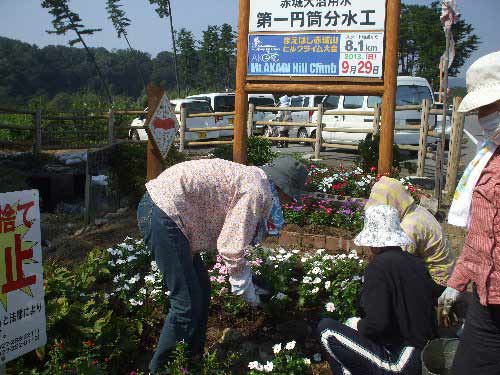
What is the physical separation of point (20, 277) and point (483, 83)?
203cm

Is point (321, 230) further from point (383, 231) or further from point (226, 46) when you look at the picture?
point (226, 46)

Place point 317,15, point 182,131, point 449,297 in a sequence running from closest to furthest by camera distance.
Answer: point 449,297 < point 317,15 < point 182,131

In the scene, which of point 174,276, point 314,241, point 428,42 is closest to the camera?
point 174,276

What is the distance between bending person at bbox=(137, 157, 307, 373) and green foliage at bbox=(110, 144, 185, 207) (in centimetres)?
487

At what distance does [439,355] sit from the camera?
2762mm

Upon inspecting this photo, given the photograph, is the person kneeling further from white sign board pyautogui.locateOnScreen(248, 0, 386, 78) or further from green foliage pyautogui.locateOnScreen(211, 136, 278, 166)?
green foliage pyautogui.locateOnScreen(211, 136, 278, 166)

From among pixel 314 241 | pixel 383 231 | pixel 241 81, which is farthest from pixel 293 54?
pixel 383 231

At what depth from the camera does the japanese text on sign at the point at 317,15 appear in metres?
6.01

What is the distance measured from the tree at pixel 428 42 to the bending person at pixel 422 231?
118 feet

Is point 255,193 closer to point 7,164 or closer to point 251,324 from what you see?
point 251,324

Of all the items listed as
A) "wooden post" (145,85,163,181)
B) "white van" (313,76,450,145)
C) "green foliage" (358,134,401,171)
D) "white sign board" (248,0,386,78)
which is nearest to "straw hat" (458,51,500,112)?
"wooden post" (145,85,163,181)

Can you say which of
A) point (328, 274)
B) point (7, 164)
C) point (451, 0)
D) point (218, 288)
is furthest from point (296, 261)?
point (7, 164)

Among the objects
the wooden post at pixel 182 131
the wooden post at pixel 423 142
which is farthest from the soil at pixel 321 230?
the wooden post at pixel 182 131

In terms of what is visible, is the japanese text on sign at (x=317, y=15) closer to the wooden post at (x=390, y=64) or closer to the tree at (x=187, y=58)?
the wooden post at (x=390, y=64)
